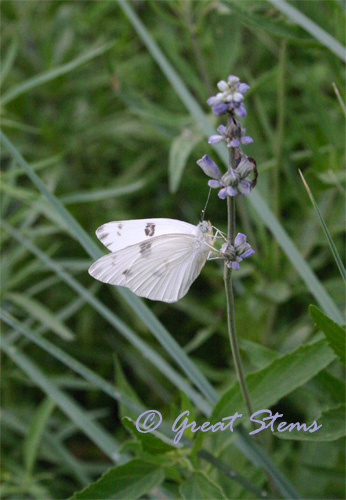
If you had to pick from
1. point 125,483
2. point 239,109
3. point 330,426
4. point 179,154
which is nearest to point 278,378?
point 330,426

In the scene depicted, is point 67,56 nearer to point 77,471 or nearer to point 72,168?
point 72,168

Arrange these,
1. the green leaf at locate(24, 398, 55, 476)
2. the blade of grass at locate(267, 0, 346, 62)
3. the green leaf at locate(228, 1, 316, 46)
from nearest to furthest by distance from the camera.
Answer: the blade of grass at locate(267, 0, 346, 62)
the green leaf at locate(228, 1, 316, 46)
the green leaf at locate(24, 398, 55, 476)

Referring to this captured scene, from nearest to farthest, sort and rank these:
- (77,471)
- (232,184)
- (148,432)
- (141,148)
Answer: (232,184)
(148,432)
(77,471)
(141,148)

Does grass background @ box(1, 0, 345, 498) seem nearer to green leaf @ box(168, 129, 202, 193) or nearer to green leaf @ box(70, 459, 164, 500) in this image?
green leaf @ box(168, 129, 202, 193)

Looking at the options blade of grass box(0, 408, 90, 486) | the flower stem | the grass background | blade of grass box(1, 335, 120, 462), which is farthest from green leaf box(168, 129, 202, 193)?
blade of grass box(0, 408, 90, 486)

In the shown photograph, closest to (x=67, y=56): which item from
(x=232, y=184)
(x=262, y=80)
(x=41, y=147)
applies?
(x=41, y=147)
